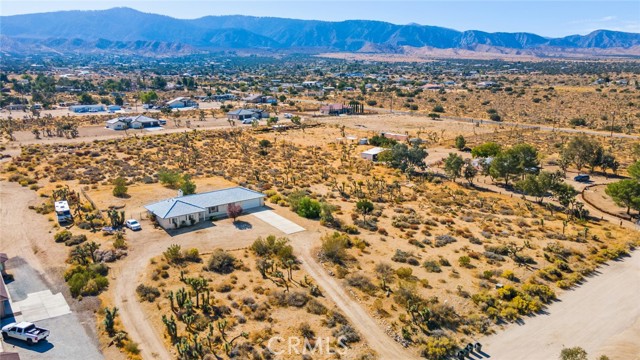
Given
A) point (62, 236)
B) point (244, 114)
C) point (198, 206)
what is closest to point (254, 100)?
point (244, 114)

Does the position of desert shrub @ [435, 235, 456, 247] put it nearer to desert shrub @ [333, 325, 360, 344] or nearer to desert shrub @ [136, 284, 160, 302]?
desert shrub @ [333, 325, 360, 344]

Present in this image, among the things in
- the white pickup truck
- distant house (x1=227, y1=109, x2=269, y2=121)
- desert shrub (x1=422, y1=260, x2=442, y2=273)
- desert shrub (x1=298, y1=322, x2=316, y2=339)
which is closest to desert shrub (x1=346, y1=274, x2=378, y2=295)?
desert shrub (x1=422, y1=260, x2=442, y2=273)

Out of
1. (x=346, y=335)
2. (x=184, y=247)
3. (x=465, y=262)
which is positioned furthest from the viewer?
(x=184, y=247)

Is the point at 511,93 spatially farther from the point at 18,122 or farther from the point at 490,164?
the point at 18,122

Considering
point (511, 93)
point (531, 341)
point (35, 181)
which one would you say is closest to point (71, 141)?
point (35, 181)

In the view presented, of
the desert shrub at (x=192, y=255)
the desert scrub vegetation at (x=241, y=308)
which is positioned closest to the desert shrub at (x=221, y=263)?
the desert scrub vegetation at (x=241, y=308)

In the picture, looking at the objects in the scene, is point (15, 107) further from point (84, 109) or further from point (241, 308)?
point (241, 308)
